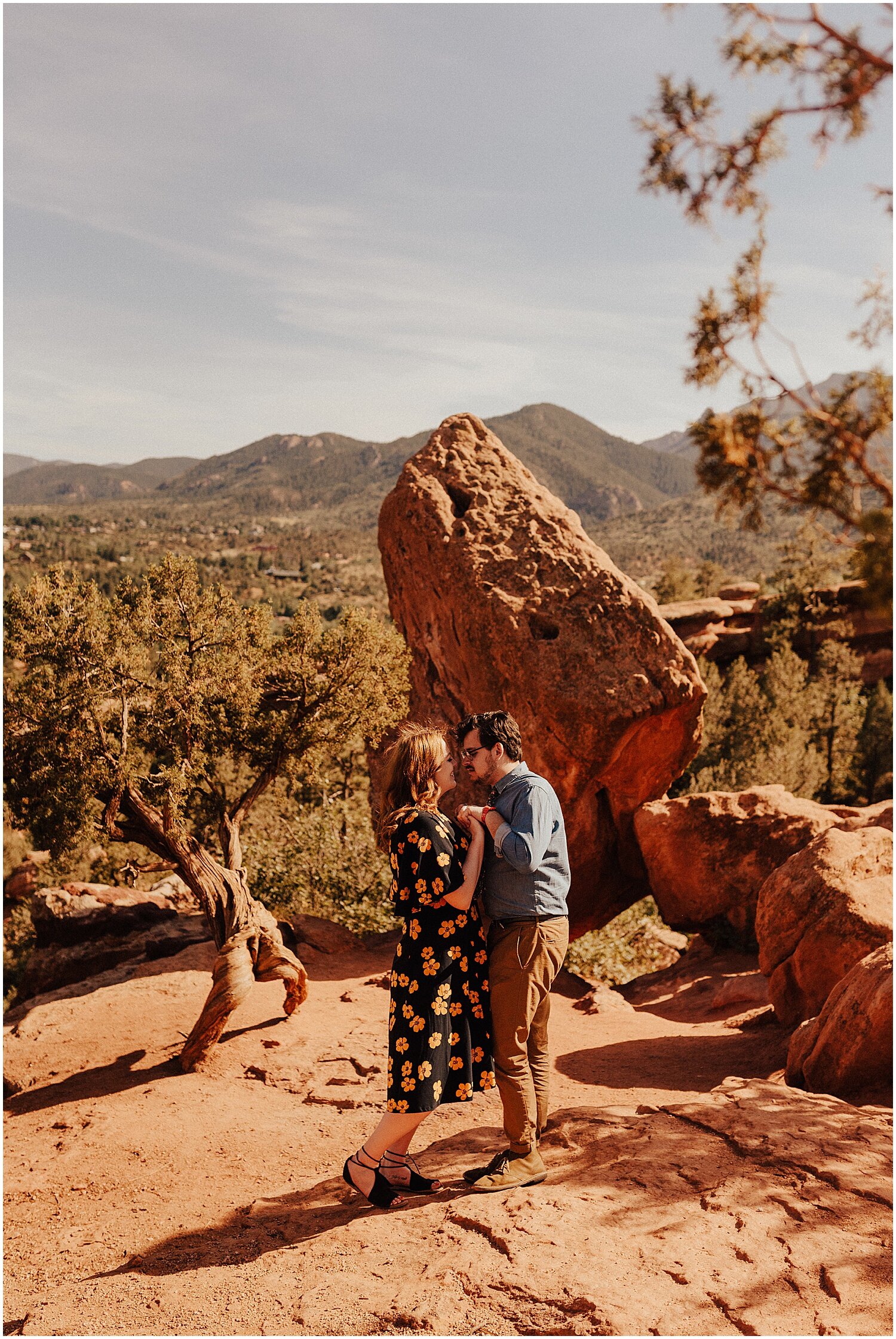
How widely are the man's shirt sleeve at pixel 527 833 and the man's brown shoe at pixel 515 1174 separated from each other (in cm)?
152

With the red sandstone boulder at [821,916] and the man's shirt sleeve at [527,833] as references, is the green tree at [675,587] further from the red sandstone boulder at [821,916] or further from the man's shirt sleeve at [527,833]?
the man's shirt sleeve at [527,833]

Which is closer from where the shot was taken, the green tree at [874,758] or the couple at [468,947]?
the couple at [468,947]

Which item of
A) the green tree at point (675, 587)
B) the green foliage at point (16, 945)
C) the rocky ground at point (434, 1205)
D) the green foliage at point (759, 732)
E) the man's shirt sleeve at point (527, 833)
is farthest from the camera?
the green tree at point (675, 587)

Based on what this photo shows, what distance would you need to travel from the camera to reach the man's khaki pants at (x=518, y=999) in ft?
13.9

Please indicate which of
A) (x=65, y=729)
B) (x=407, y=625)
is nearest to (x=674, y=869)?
(x=407, y=625)

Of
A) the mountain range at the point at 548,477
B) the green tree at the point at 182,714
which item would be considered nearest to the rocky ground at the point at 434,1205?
the green tree at the point at 182,714

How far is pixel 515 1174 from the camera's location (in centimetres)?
426

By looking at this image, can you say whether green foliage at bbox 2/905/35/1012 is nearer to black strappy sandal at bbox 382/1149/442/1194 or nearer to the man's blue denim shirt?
black strappy sandal at bbox 382/1149/442/1194

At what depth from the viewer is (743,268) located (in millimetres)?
3271

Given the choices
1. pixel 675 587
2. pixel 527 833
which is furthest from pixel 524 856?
pixel 675 587

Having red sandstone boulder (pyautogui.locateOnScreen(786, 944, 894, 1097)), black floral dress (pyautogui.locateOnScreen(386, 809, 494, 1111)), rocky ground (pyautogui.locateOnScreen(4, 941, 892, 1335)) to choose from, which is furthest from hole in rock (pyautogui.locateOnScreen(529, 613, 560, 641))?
black floral dress (pyautogui.locateOnScreen(386, 809, 494, 1111))

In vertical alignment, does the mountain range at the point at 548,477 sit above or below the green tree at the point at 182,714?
above

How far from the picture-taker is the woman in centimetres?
416

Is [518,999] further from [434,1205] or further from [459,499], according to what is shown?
[459,499]
